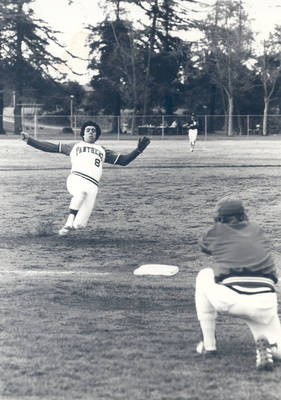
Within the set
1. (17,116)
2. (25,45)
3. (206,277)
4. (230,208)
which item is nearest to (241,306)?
(206,277)

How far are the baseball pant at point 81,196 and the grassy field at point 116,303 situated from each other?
2.13 feet

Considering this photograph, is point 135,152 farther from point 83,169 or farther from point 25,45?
point 25,45

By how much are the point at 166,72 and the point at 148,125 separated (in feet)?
20.8

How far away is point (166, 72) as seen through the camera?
171 ft

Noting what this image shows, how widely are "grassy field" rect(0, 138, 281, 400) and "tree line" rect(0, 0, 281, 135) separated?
17.5 meters

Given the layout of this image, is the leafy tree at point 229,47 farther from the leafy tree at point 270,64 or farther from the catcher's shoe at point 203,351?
the catcher's shoe at point 203,351

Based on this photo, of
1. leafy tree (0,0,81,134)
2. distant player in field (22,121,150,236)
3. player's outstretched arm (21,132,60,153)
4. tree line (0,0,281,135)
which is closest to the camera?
player's outstretched arm (21,132,60,153)

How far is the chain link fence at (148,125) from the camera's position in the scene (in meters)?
44.7

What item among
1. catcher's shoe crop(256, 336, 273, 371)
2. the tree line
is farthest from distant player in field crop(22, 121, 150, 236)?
the tree line

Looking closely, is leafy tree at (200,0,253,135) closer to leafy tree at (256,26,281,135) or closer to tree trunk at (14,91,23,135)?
leafy tree at (256,26,281,135)

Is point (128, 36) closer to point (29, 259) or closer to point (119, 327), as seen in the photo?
point (29, 259)

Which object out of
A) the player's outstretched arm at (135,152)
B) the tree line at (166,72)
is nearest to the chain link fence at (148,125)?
the tree line at (166,72)

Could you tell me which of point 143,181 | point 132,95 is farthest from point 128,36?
point 143,181

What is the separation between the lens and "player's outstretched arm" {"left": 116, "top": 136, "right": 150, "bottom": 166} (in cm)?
791
